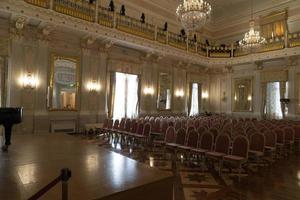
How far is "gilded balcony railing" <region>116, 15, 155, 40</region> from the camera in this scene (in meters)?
10.6

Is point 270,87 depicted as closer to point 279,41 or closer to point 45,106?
point 279,41

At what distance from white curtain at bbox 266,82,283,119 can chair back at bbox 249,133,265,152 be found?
948cm

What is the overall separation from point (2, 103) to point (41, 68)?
180cm

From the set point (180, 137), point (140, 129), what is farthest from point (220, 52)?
point (180, 137)

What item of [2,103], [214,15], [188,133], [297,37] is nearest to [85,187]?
[188,133]

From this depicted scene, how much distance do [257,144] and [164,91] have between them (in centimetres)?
844

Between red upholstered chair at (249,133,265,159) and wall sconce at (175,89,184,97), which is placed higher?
wall sconce at (175,89,184,97)

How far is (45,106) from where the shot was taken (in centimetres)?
892

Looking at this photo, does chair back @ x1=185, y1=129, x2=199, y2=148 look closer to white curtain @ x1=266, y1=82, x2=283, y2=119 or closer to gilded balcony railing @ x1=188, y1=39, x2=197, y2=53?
gilded balcony railing @ x1=188, y1=39, x2=197, y2=53

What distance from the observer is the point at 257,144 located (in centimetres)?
545

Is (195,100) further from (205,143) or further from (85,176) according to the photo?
(85,176)

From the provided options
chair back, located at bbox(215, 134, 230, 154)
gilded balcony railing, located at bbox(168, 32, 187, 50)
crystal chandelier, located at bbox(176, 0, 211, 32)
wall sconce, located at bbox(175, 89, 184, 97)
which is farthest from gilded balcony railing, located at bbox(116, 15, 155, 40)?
chair back, located at bbox(215, 134, 230, 154)

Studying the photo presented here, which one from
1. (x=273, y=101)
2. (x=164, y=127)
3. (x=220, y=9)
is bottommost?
(x=164, y=127)

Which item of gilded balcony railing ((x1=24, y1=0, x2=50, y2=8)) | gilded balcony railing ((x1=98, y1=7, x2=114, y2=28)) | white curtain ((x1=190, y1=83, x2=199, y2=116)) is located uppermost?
gilded balcony railing ((x1=98, y1=7, x2=114, y2=28))
